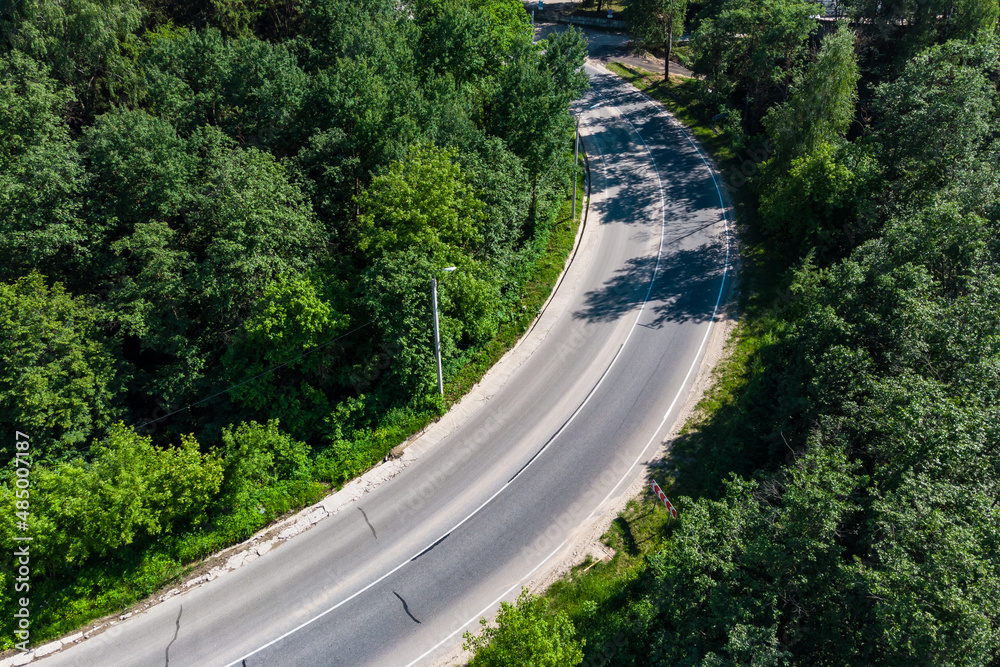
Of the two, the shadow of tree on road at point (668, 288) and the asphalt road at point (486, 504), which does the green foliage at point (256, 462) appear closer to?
the asphalt road at point (486, 504)

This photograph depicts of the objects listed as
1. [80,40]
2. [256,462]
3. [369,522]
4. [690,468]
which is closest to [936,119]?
[690,468]

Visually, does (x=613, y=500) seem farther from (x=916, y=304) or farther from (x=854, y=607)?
(x=916, y=304)

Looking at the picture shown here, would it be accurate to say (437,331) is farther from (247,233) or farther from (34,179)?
(34,179)

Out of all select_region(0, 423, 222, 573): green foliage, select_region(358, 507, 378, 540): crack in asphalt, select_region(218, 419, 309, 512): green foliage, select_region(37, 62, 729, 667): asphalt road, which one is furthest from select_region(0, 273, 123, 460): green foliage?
select_region(358, 507, 378, 540): crack in asphalt

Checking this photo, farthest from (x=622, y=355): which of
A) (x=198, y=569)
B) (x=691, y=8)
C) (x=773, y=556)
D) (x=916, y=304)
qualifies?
(x=691, y=8)

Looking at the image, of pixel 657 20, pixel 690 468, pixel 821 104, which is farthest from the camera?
pixel 657 20

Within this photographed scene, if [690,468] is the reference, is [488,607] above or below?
below

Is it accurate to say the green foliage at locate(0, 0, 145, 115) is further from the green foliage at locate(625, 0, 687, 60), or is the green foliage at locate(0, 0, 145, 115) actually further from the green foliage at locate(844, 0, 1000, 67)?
the green foliage at locate(844, 0, 1000, 67)
